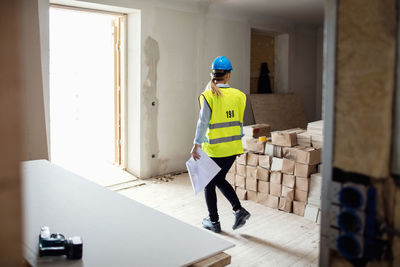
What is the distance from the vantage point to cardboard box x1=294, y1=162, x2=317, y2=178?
409cm

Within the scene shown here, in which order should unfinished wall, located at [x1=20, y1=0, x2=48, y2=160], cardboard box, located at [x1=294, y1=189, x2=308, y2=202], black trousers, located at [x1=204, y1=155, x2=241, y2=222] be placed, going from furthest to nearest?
cardboard box, located at [x1=294, y1=189, x2=308, y2=202] → unfinished wall, located at [x1=20, y1=0, x2=48, y2=160] → black trousers, located at [x1=204, y1=155, x2=241, y2=222]

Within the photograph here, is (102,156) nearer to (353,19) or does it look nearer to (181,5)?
(181,5)

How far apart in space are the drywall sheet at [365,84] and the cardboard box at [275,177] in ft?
11.0

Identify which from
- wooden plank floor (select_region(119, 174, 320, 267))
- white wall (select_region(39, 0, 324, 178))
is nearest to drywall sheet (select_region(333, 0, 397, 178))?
wooden plank floor (select_region(119, 174, 320, 267))

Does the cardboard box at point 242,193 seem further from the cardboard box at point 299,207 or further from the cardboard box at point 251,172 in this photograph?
the cardboard box at point 299,207

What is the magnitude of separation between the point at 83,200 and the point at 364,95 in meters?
1.69

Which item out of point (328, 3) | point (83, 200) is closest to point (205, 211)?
point (83, 200)

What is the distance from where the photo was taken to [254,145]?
4.65 m

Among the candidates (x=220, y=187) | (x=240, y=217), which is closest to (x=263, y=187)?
(x=240, y=217)

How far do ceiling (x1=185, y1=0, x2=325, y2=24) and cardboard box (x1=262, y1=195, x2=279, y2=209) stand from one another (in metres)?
3.15

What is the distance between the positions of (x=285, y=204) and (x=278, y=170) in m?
0.39

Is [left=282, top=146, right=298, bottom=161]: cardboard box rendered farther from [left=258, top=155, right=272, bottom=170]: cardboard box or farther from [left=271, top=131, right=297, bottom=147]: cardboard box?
[left=258, top=155, right=272, bottom=170]: cardboard box

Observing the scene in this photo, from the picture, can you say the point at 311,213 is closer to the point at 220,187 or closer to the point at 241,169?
the point at 241,169

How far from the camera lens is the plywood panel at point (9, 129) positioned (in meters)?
0.50
